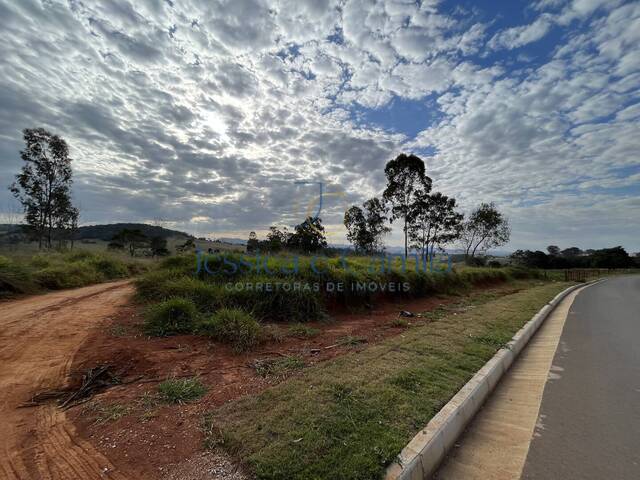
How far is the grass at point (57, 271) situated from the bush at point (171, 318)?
4703 millimetres

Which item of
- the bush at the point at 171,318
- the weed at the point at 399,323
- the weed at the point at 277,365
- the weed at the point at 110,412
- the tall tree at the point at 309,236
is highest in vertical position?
the tall tree at the point at 309,236

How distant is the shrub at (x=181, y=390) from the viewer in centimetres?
308

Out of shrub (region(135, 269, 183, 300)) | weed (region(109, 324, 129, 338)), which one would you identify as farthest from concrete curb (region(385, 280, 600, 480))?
shrub (region(135, 269, 183, 300))

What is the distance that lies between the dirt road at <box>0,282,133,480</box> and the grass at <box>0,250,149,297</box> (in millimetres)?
1307

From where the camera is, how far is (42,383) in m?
3.24

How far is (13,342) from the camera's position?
4195 mm

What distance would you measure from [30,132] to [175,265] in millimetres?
16731

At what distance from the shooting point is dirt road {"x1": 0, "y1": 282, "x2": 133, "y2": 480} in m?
2.07

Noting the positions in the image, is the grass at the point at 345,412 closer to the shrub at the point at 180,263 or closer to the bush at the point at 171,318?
the bush at the point at 171,318

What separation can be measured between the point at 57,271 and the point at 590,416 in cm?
1188

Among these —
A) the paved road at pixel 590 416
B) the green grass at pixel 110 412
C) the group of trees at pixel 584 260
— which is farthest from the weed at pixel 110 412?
the group of trees at pixel 584 260

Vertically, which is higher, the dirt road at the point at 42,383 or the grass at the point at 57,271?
the grass at the point at 57,271

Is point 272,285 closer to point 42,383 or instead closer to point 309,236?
point 42,383

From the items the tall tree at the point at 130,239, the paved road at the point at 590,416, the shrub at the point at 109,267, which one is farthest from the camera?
the tall tree at the point at 130,239
